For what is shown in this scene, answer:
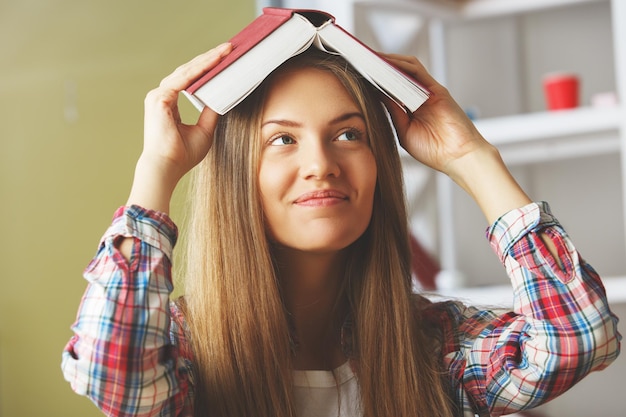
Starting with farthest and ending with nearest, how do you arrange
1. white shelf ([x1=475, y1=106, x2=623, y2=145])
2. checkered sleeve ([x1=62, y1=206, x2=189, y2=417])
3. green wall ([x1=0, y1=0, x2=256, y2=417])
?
white shelf ([x1=475, y1=106, x2=623, y2=145]), green wall ([x1=0, y1=0, x2=256, y2=417]), checkered sleeve ([x1=62, y1=206, x2=189, y2=417])

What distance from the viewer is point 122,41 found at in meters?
2.11

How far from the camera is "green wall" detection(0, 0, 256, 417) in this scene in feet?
6.23

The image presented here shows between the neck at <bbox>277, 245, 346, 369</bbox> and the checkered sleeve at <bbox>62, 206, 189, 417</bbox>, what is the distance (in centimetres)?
27

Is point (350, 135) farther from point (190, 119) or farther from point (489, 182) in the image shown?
point (190, 119)

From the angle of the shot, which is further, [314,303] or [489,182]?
[314,303]

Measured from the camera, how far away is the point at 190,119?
2236 millimetres

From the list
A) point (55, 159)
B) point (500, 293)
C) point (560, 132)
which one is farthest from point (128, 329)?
point (560, 132)

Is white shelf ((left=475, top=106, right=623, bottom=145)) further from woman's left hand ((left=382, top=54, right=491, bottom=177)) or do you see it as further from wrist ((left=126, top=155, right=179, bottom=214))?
wrist ((left=126, top=155, right=179, bottom=214))

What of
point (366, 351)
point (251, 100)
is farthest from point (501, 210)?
point (251, 100)

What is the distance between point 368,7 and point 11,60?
89 cm

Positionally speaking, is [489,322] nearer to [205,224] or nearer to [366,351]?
[366,351]

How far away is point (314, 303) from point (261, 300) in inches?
6.0

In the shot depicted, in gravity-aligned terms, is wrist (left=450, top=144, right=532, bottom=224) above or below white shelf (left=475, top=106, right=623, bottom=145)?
below

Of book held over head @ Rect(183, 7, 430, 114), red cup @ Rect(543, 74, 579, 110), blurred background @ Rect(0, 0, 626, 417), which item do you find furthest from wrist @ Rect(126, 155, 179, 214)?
Answer: red cup @ Rect(543, 74, 579, 110)
